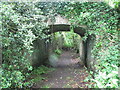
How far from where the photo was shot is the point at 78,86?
14.1 ft

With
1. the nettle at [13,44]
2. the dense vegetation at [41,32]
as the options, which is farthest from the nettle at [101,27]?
the nettle at [13,44]

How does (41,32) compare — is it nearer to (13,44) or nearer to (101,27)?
(13,44)

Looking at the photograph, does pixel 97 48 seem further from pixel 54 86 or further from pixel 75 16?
pixel 54 86

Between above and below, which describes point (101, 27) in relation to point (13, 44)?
above

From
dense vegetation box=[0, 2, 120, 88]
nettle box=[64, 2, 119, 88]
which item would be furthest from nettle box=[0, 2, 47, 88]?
nettle box=[64, 2, 119, 88]

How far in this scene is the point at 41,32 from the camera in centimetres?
360

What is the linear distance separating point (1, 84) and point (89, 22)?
350 cm

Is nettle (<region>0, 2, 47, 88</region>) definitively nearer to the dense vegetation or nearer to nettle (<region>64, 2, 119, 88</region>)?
the dense vegetation

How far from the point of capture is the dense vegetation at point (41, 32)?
243 cm

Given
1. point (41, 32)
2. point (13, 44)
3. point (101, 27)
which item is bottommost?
point (13, 44)

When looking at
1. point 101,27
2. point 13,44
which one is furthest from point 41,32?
point 101,27

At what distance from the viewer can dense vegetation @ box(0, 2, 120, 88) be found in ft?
7.97

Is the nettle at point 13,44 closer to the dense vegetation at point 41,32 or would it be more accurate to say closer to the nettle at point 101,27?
the dense vegetation at point 41,32

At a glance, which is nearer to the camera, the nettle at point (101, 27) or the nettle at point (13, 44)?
the nettle at point (13, 44)
